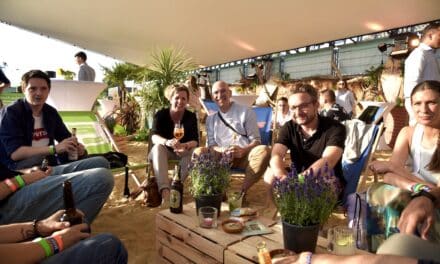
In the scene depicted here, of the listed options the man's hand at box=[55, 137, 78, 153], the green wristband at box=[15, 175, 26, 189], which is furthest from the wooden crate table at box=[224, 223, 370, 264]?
the man's hand at box=[55, 137, 78, 153]

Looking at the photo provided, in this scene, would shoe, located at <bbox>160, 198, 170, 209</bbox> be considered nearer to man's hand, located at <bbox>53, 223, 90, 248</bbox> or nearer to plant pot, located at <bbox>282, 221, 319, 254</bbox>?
man's hand, located at <bbox>53, 223, 90, 248</bbox>

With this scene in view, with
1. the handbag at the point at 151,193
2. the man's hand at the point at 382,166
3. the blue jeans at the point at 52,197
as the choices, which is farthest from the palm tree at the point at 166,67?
the man's hand at the point at 382,166

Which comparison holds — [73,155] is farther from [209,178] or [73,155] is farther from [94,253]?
[94,253]

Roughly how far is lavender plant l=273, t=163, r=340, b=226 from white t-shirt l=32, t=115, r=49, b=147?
2074 millimetres

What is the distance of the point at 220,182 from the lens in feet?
5.87

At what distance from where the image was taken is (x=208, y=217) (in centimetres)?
162

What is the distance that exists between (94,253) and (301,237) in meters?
0.81

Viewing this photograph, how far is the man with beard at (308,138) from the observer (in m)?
2.21

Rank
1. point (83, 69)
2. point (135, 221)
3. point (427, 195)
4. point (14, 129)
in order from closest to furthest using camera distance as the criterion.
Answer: point (427, 195), point (14, 129), point (135, 221), point (83, 69)

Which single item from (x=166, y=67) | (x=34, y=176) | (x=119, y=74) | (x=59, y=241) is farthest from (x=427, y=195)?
(x=119, y=74)

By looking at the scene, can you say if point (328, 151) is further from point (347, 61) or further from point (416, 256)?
point (347, 61)

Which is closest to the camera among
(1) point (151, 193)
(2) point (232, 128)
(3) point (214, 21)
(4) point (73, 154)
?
(4) point (73, 154)

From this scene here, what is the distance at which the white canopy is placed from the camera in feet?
19.4

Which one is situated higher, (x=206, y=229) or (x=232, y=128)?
(x=232, y=128)
